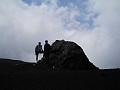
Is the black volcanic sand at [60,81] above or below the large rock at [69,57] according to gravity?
below

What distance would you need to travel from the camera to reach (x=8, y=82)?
1703 cm

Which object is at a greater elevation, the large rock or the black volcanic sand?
the large rock

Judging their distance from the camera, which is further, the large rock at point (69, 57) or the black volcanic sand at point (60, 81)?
the large rock at point (69, 57)

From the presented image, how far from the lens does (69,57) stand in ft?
90.8

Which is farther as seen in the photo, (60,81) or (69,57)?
(69,57)

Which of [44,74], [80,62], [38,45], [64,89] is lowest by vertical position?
[64,89]

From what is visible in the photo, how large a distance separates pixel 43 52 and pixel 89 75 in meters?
9.36

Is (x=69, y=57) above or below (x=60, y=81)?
above

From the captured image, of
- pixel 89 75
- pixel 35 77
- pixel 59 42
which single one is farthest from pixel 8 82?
pixel 59 42

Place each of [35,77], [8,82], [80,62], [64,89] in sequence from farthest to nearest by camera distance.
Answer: [80,62] < [35,77] < [8,82] < [64,89]

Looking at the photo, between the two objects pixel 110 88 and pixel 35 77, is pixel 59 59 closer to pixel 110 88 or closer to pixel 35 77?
pixel 35 77

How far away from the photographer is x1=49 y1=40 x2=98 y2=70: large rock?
89.4 ft

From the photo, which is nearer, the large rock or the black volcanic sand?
the black volcanic sand

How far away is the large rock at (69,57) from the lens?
1072 inches
